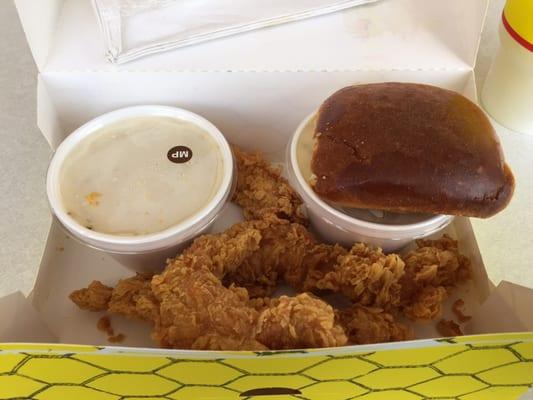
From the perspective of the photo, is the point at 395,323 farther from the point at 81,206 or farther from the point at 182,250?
the point at 81,206

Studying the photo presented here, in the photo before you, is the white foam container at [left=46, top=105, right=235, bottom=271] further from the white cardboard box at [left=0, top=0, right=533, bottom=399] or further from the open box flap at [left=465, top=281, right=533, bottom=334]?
the open box flap at [left=465, top=281, right=533, bottom=334]

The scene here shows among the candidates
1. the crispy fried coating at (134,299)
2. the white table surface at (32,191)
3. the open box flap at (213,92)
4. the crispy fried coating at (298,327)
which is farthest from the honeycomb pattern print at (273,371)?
the open box flap at (213,92)

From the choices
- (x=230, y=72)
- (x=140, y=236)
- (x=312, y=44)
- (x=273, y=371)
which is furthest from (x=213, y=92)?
(x=273, y=371)

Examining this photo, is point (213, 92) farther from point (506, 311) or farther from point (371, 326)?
point (506, 311)

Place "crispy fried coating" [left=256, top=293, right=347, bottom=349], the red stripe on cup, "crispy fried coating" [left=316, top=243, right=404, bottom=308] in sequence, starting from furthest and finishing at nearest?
1. the red stripe on cup
2. "crispy fried coating" [left=316, top=243, right=404, bottom=308]
3. "crispy fried coating" [left=256, top=293, right=347, bottom=349]

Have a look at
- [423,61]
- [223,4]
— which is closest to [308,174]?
[423,61]

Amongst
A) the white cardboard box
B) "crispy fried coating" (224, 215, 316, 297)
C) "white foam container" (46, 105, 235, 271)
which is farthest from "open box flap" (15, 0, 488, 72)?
"crispy fried coating" (224, 215, 316, 297)

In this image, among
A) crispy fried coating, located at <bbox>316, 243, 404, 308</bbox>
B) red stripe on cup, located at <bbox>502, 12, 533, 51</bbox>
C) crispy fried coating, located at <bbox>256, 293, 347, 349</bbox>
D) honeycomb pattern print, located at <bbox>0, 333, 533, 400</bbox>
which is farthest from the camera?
red stripe on cup, located at <bbox>502, 12, 533, 51</bbox>
